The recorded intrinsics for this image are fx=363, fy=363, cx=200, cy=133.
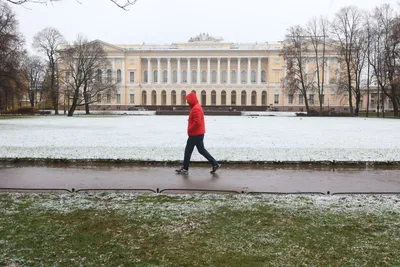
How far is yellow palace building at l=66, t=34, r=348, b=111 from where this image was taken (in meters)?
97.5

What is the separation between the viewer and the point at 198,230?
15.8ft

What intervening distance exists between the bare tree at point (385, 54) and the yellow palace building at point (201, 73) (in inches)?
1730

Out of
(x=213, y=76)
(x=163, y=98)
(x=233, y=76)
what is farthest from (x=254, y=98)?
(x=163, y=98)

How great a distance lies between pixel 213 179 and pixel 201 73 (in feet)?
311

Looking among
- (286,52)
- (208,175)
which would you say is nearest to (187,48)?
(286,52)

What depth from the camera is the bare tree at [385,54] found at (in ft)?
148

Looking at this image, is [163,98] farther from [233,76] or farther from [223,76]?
[233,76]

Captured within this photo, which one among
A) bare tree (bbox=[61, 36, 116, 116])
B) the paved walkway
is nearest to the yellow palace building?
bare tree (bbox=[61, 36, 116, 116])

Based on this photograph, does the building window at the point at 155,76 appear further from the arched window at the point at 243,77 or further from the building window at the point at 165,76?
the arched window at the point at 243,77

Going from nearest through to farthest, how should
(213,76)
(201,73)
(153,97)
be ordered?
(201,73) → (213,76) → (153,97)

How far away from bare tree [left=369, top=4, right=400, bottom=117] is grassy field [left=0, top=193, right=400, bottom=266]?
146 feet

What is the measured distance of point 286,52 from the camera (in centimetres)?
5881

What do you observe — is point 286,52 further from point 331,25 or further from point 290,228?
point 290,228

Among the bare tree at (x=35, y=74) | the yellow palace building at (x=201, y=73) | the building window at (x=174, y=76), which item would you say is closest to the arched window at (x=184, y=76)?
the yellow palace building at (x=201, y=73)
